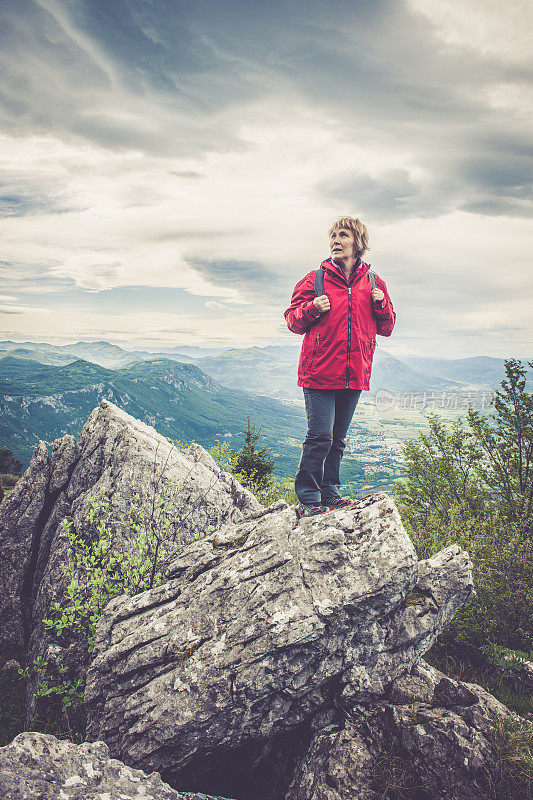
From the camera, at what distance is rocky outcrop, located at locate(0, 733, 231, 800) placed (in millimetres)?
4555

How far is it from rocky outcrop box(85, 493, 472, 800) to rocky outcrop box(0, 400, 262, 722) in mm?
3661

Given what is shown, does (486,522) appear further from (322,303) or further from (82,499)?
(82,499)

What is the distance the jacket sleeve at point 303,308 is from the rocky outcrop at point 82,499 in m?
5.94

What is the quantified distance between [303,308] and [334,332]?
33.0 inches

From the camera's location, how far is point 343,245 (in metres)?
7.89

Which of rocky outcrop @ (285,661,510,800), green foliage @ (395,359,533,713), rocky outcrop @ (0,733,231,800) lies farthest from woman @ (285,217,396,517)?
green foliage @ (395,359,533,713)

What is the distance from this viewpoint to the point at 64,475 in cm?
1282

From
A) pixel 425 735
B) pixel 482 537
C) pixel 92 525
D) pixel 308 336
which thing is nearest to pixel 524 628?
pixel 482 537

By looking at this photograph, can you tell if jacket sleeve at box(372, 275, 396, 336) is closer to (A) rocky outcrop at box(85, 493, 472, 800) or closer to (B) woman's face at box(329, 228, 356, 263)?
(B) woman's face at box(329, 228, 356, 263)

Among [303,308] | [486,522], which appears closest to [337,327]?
[303,308]

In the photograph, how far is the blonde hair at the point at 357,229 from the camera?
7.97 m

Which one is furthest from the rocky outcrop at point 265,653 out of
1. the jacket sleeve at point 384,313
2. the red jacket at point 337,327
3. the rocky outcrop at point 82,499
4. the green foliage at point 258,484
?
the green foliage at point 258,484

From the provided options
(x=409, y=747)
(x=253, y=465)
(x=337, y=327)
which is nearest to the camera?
(x=409, y=747)

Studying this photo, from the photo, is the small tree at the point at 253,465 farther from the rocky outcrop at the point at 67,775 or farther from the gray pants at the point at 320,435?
the rocky outcrop at the point at 67,775
